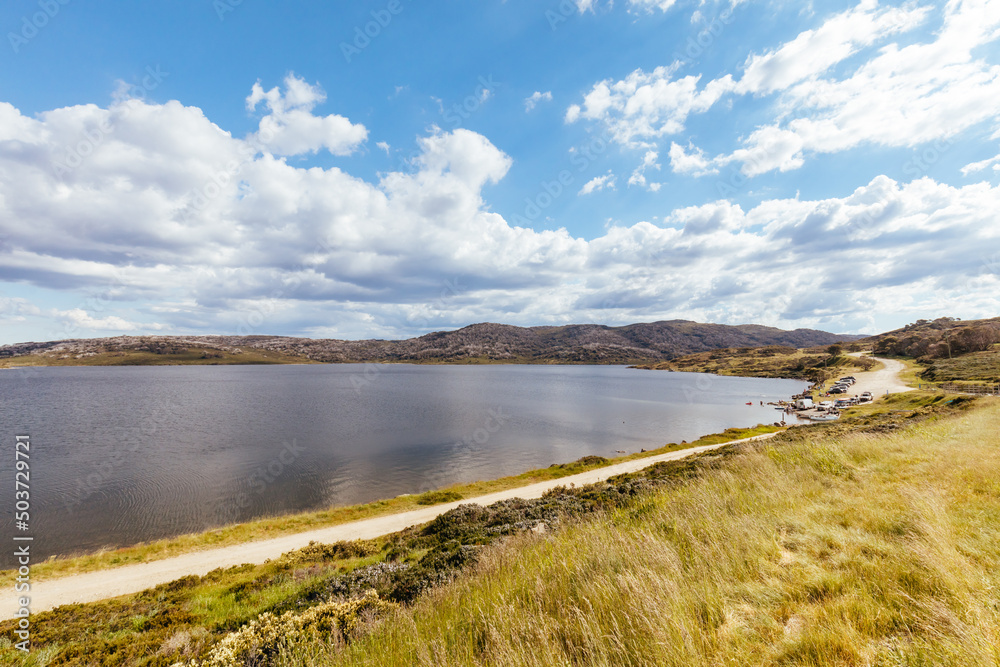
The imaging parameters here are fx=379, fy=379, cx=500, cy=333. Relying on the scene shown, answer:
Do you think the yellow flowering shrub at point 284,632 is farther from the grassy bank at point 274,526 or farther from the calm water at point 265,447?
the calm water at point 265,447

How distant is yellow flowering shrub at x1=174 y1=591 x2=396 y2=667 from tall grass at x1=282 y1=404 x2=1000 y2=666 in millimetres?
927

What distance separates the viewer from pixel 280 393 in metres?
97.9

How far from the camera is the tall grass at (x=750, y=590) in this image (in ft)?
12.1

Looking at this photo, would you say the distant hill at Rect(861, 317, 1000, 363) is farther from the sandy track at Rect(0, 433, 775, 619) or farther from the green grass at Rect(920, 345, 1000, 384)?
the sandy track at Rect(0, 433, 775, 619)

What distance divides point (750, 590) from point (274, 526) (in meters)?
28.4

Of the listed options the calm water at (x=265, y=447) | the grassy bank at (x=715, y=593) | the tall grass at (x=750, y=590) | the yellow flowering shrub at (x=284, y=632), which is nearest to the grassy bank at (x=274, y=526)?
the calm water at (x=265, y=447)

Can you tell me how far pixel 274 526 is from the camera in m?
24.7

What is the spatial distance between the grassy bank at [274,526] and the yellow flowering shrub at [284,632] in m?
18.1

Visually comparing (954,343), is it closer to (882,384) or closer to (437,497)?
(882,384)

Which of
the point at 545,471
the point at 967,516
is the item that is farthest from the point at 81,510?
the point at 967,516

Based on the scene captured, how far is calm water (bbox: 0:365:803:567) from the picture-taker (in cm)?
2827

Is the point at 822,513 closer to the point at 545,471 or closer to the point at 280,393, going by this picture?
the point at 545,471

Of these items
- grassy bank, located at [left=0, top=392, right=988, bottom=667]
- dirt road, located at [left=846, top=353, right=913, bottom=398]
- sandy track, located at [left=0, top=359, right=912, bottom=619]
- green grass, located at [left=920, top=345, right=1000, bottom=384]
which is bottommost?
sandy track, located at [left=0, top=359, right=912, bottom=619]

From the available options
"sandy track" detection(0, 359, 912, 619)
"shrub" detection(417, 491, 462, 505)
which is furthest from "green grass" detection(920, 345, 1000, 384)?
"shrub" detection(417, 491, 462, 505)
